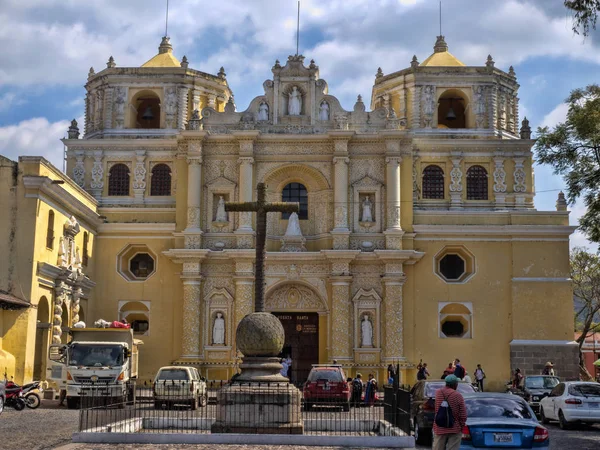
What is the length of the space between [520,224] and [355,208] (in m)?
6.79

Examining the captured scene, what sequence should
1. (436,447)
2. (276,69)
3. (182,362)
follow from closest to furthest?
(436,447)
(182,362)
(276,69)

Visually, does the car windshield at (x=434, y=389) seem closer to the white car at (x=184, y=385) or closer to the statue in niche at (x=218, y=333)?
the white car at (x=184, y=385)

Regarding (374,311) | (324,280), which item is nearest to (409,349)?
(374,311)

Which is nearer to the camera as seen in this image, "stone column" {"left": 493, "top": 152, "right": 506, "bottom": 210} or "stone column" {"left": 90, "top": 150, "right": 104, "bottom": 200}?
"stone column" {"left": 493, "top": 152, "right": 506, "bottom": 210}

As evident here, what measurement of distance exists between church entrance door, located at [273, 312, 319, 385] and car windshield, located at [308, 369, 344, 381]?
9788 millimetres

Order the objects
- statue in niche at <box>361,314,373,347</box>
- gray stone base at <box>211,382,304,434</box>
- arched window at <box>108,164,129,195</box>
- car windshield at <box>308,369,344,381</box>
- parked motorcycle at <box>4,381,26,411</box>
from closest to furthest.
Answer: gray stone base at <box>211,382,304,434</box> → parked motorcycle at <box>4,381,26,411</box> → car windshield at <box>308,369,344,381</box> → statue in niche at <box>361,314,373,347</box> → arched window at <box>108,164,129,195</box>

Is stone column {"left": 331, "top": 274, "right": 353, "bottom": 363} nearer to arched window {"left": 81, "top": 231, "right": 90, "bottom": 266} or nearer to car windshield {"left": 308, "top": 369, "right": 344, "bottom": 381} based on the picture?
car windshield {"left": 308, "top": 369, "right": 344, "bottom": 381}

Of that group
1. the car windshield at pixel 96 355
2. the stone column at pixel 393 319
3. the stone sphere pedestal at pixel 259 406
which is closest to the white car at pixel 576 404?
the stone sphere pedestal at pixel 259 406

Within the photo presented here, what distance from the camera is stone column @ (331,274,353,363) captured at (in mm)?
33312

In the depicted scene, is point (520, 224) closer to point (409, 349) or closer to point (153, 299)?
point (409, 349)

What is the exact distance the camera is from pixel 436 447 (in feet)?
37.3

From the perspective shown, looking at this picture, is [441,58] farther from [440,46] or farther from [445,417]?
[445,417]

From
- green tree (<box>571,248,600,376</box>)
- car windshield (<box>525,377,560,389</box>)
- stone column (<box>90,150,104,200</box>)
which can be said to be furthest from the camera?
green tree (<box>571,248,600,376</box>)

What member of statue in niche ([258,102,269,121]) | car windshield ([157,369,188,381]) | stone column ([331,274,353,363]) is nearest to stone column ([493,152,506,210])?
stone column ([331,274,353,363])
